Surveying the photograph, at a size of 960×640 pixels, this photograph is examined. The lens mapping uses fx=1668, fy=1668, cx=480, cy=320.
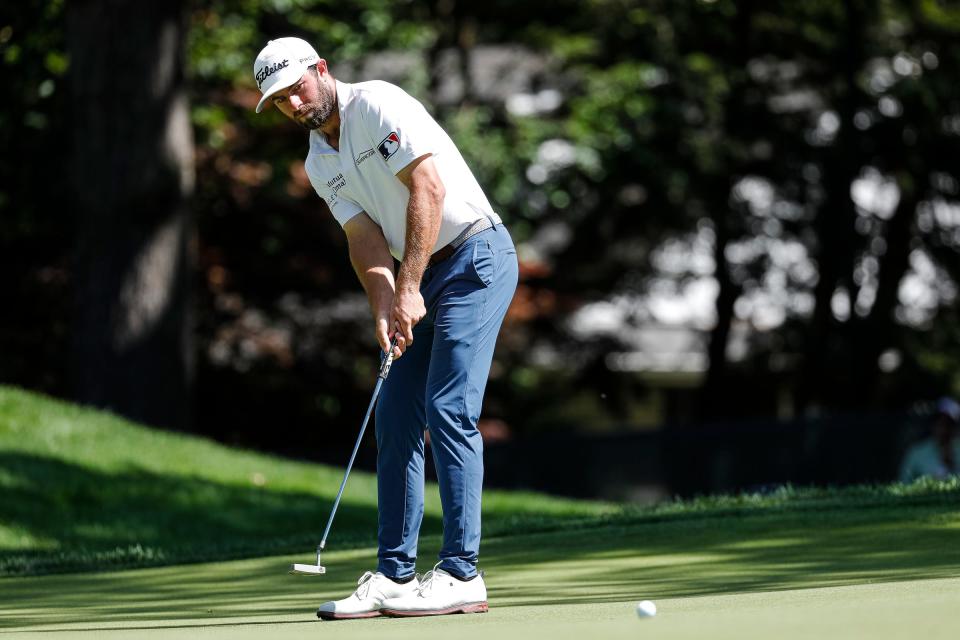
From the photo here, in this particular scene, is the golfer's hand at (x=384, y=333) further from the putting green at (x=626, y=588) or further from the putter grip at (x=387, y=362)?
the putting green at (x=626, y=588)

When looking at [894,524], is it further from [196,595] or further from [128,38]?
[128,38]

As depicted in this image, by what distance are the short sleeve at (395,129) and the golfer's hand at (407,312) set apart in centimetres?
41

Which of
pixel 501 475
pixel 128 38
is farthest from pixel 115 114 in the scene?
pixel 501 475

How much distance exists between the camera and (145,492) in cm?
1207

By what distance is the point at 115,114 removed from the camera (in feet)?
48.9

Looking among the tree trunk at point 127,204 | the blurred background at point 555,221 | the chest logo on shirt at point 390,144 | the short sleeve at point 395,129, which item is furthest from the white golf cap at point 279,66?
the tree trunk at point 127,204

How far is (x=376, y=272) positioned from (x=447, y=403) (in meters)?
0.56

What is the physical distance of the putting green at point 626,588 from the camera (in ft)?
13.8

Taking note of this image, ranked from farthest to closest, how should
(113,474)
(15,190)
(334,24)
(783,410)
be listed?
(783,410) < (334,24) < (15,190) < (113,474)

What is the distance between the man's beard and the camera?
18.1 feet

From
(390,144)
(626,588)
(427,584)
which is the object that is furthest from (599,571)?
(390,144)

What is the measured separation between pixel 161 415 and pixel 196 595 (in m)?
Result: 8.98

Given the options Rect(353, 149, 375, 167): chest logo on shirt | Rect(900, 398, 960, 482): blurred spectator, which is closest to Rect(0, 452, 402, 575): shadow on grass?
Rect(900, 398, 960, 482): blurred spectator

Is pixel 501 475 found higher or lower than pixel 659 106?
lower
